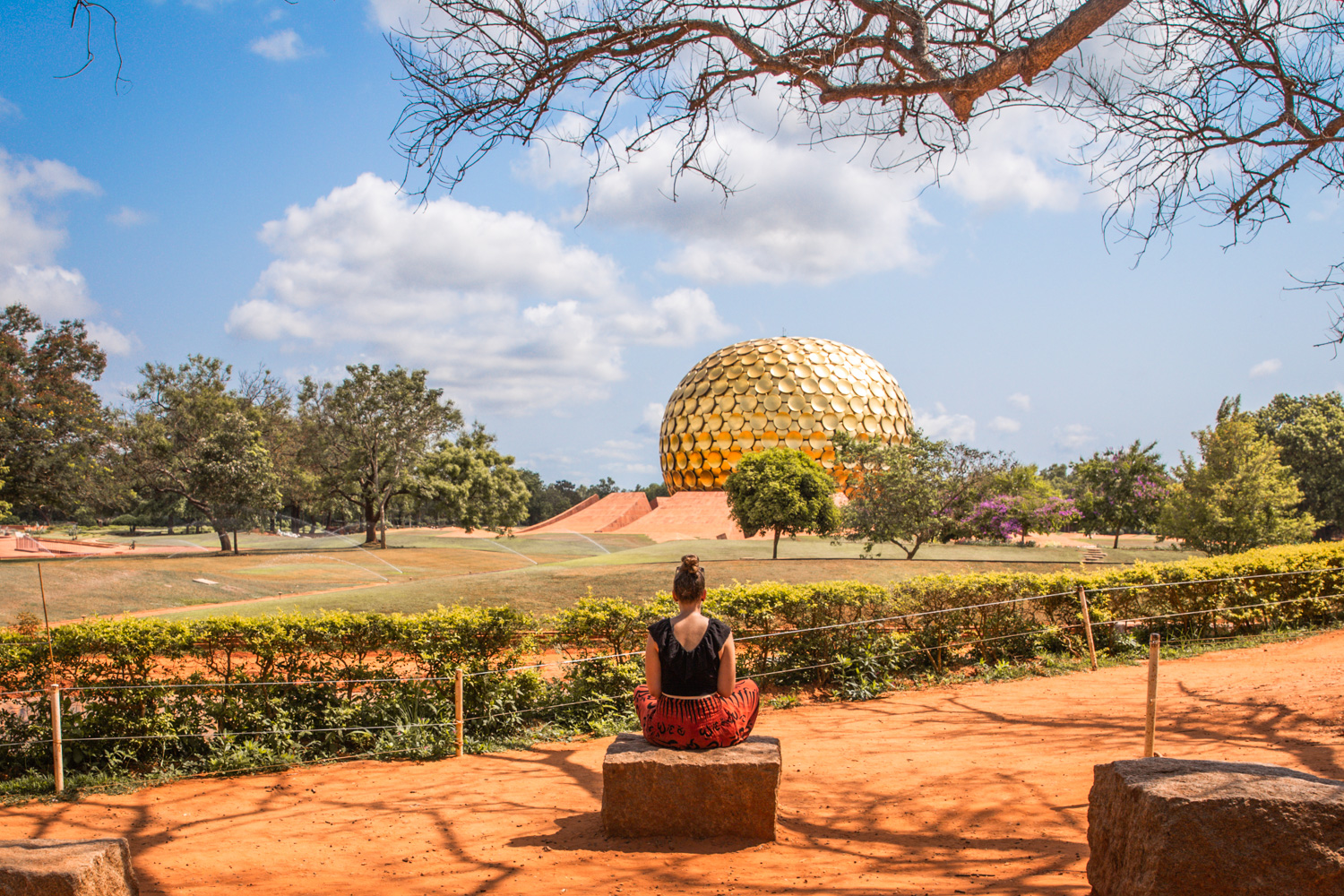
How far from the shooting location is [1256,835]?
8.99ft

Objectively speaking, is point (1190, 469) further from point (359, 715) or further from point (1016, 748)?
point (359, 715)

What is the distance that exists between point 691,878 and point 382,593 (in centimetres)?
1234

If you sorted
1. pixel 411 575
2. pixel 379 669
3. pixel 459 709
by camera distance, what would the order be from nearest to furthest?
pixel 459 709 → pixel 379 669 → pixel 411 575

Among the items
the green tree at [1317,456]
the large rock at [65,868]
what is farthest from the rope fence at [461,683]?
the green tree at [1317,456]

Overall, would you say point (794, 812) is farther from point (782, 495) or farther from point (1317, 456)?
point (1317, 456)

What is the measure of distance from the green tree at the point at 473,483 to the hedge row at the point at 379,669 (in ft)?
78.6

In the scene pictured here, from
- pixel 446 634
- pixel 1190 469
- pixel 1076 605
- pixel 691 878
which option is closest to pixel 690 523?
pixel 1190 469

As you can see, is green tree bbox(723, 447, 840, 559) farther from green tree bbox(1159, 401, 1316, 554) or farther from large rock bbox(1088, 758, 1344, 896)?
large rock bbox(1088, 758, 1344, 896)

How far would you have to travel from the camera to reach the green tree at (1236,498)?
16609mm

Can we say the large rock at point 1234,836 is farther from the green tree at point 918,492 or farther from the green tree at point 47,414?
the green tree at point 47,414

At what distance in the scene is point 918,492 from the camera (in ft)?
60.9

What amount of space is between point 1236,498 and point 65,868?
20.0m

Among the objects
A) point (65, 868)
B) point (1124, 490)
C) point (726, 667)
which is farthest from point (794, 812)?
point (1124, 490)

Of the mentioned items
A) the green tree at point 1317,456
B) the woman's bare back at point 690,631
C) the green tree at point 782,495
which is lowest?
the woman's bare back at point 690,631
